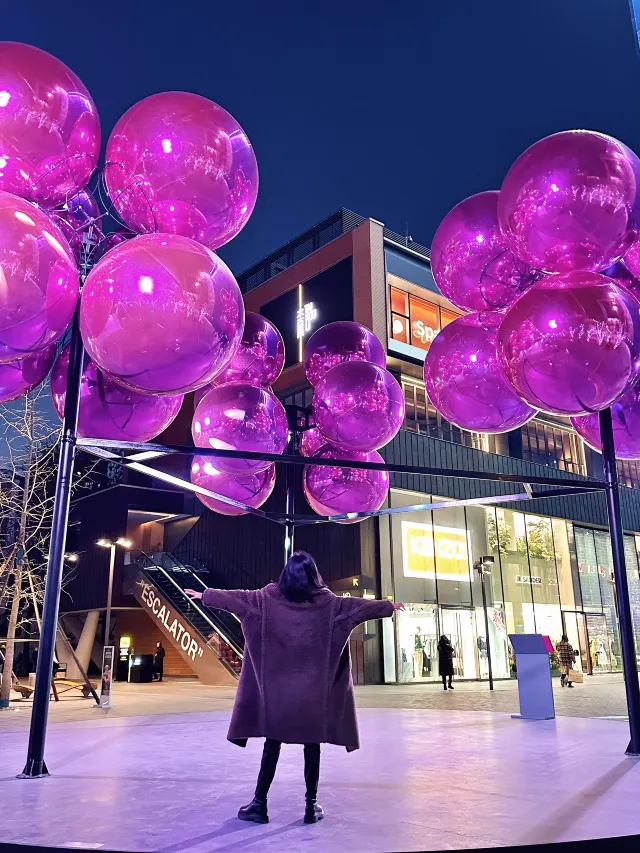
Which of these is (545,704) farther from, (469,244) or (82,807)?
(82,807)

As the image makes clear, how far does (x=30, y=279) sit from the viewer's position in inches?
155

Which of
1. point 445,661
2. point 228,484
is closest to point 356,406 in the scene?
point 228,484

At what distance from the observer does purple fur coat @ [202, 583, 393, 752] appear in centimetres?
369

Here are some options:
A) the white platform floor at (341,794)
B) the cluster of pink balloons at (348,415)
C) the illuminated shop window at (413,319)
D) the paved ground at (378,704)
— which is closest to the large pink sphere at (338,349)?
the cluster of pink balloons at (348,415)

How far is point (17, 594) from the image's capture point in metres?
16.1

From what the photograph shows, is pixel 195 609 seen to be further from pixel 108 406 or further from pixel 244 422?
pixel 108 406

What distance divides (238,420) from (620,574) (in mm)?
3617

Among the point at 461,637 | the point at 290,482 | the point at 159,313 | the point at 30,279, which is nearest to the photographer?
the point at 30,279

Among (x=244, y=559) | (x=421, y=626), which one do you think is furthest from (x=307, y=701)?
(x=244, y=559)

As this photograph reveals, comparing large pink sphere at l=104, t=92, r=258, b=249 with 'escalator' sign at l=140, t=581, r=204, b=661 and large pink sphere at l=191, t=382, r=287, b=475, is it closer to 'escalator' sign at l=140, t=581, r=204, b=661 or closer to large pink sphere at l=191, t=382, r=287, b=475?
large pink sphere at l=191, t=382, r=287, b=475

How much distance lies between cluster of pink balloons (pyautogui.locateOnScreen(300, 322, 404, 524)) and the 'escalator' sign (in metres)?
15.8

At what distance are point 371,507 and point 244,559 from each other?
19.7 meters

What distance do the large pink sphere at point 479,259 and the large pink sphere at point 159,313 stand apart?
92.9 inches

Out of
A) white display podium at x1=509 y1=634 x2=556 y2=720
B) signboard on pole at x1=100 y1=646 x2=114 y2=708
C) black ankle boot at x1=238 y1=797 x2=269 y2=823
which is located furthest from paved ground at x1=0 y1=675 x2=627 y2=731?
black ankle boot at x1=238 y1=797 x2=269 y2=823
